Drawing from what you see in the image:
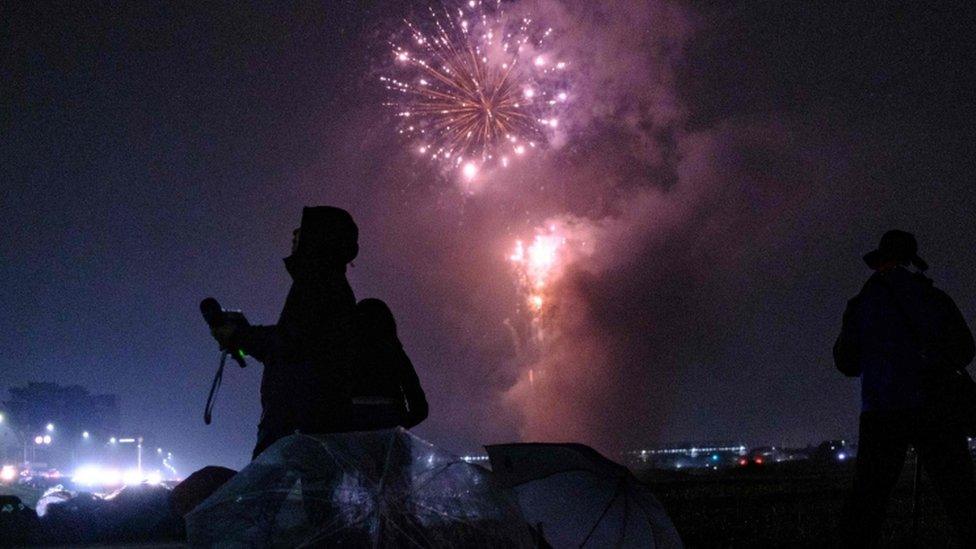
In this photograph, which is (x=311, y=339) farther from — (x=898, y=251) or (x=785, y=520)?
(x=785, y=520)

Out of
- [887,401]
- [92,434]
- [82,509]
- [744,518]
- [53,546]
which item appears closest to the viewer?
[887,401]

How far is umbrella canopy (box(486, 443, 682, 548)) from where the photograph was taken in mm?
5488

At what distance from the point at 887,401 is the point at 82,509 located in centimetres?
683

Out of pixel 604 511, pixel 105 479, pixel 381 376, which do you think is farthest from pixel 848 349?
pixel 105 479

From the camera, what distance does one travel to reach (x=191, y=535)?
3.94m

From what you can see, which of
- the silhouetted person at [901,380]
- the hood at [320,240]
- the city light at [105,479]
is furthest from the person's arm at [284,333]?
the city light at [105,479]

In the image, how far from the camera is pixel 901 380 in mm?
5828

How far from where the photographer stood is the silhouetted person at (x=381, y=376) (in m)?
5.01

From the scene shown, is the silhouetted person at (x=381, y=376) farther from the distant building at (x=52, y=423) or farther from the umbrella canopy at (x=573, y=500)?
the distant building at (x=52, y=423)

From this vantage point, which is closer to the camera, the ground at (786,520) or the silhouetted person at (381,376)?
the silhouetted person at (381,376)

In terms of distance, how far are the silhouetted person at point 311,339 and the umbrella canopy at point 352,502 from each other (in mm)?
540

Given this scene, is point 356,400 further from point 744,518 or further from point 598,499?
point 744,518

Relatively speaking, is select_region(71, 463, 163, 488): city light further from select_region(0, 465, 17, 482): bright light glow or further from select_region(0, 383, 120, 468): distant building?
select_region(0, 383, 120, 468): distant building

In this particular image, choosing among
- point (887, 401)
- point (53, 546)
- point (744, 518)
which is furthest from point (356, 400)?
point (744, 518)
